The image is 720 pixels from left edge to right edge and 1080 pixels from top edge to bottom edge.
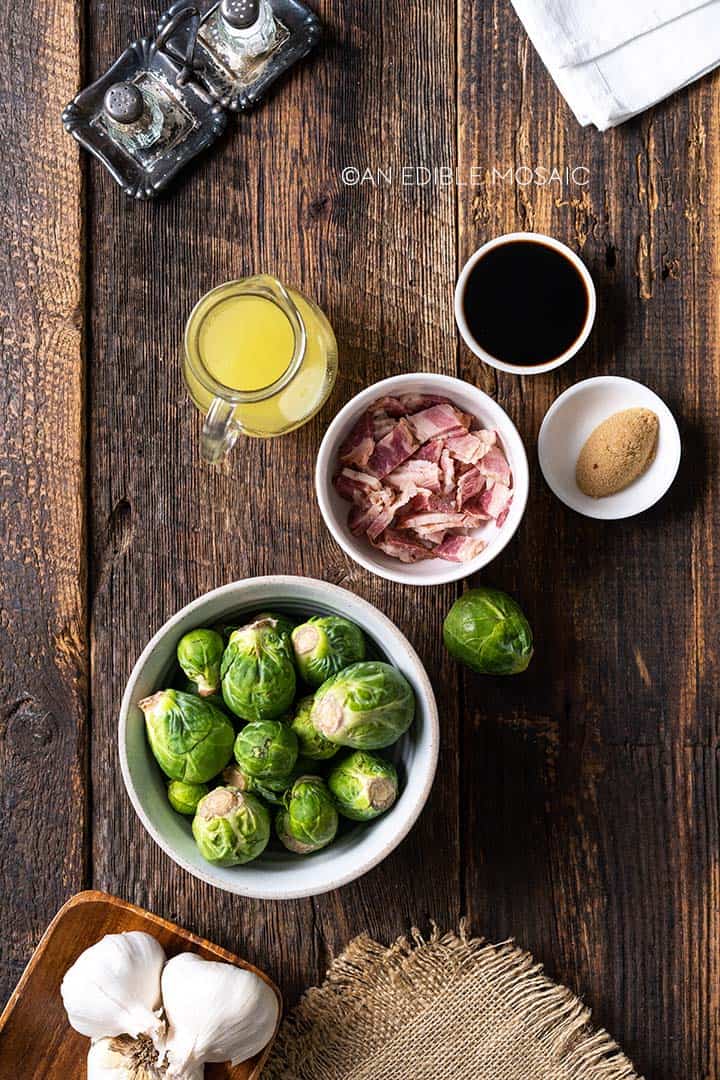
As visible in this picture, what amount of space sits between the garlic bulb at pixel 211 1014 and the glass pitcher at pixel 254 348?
26.7 inches

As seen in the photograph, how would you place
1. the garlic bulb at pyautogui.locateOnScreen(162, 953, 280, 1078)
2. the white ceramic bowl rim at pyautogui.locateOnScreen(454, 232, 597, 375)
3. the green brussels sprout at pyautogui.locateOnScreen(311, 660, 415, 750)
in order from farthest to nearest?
1. the white ceramic bowl rim at pyautogui.locateOnScreen(454, 232, 597, 375)
2. the garlic bulb at pyautogui.locateOnScreen(162, 953, 280, 1078)
3. the green brussels sprout at pyautogui.locateOnScreen(311, 660, 415, 750)

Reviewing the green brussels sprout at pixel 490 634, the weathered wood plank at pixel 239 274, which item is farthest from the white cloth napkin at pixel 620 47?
the green brussels sprout at pixel 490 634

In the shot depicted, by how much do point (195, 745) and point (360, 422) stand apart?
1.60ft

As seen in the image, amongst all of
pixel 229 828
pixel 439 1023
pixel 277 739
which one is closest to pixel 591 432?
pixel 277 739

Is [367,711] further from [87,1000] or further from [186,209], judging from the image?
[186,209]

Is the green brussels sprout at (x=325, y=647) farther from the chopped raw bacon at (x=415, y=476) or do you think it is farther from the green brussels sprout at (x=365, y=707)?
the chopped raw bacon at (x=415, y=476)

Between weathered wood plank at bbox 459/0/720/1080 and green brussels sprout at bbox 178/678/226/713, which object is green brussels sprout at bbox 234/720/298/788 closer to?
green brussels sprout at bbox 178/678/226/713

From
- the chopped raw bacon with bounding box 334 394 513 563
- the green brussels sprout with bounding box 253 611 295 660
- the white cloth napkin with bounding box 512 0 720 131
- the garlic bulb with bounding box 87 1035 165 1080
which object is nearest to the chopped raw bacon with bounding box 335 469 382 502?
the chopped raw bacon with bounding box 334 394 513 563

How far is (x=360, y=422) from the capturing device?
4.73 ft

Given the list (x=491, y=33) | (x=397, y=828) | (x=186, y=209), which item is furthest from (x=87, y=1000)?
(x=491, y=33)

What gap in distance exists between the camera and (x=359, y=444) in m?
Answer: 1.43

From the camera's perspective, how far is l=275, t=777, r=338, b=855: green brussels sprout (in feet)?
4.13

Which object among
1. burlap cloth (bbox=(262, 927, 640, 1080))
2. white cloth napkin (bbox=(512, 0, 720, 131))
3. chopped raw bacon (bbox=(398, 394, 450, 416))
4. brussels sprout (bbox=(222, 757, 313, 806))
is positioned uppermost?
white cloth napkin (bbox=(512, 0, 720, 131))

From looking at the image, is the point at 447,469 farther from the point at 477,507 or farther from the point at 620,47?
the point at 620,47
